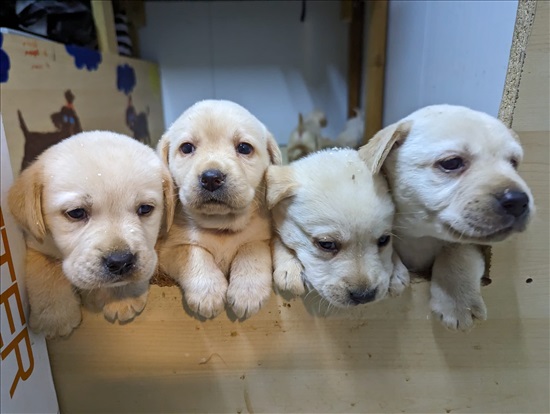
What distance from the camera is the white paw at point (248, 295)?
107 cm

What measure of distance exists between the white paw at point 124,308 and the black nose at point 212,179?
1.03 feet

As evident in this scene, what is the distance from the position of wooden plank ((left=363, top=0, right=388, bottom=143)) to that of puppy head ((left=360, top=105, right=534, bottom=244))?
1.71 metres

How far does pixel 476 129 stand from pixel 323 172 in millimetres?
376

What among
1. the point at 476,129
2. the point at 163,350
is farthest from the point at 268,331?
the point at 476,129

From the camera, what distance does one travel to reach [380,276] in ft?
3.43

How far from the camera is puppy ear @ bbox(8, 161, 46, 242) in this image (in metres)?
1.01

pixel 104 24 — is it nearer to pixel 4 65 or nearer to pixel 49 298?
pixel 4 65

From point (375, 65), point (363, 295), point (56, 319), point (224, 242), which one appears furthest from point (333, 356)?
point (375, 65)

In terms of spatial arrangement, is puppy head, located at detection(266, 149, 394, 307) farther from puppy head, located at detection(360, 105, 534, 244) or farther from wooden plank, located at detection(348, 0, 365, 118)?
wooden plank, located at detection(348, 0, 365, 118)

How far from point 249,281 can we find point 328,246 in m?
0.22

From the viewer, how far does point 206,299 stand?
106 cm

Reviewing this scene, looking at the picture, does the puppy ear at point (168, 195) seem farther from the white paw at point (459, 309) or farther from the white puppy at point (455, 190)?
the white paw at point (459, 309)

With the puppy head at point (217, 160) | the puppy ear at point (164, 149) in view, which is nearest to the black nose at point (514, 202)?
the puppy head at point (217, 160)

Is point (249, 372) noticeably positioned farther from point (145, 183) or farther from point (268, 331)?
point (145, 183)
